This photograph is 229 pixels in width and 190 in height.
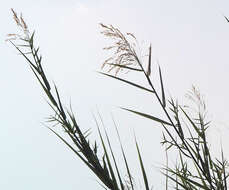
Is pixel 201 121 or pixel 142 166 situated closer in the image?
pixel 142 166

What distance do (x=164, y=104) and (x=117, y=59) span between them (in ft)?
1.63

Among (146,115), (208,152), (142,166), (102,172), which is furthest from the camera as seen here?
(208,152)

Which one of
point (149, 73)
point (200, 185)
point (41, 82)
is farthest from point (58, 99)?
point (200, 185)

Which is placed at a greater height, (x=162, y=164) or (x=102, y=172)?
(x=162, y=164)

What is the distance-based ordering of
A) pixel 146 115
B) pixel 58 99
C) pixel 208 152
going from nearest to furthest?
1. pixel 58 99
2. pixel 146 115
3. pixel 208 152

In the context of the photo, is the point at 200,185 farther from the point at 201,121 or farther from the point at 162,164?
the point at 201,121

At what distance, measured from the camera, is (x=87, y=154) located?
110 cm

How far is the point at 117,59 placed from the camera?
6.47ft

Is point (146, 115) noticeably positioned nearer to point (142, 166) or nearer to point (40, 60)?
point (142, 166)

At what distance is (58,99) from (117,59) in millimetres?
843

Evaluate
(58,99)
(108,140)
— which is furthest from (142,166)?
(58,99)

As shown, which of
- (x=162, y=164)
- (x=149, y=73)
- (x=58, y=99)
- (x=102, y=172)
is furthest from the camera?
(x=162, y=164)

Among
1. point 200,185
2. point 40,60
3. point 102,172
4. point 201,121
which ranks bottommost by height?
point 102,172

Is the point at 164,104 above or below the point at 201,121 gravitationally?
below
